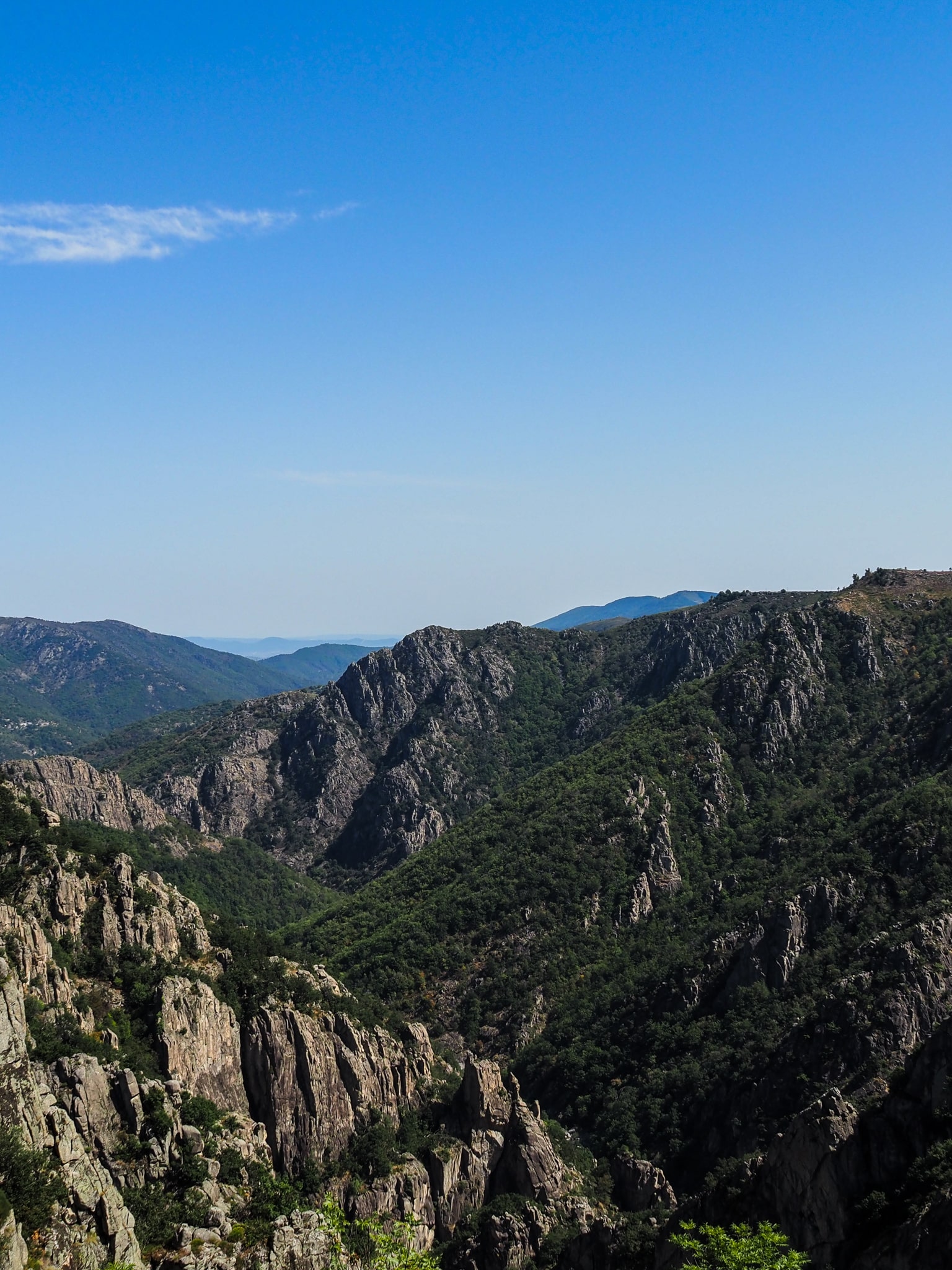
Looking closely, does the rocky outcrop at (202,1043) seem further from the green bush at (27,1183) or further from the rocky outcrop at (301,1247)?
the green bush at (27,1183)

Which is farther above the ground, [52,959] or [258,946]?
[52,959]

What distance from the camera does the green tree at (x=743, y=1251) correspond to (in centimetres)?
4500

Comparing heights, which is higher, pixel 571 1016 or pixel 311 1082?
pixel 311 1082

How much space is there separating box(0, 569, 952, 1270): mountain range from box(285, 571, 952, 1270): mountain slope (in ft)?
1.32

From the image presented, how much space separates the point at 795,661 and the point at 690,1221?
140418 millimetres

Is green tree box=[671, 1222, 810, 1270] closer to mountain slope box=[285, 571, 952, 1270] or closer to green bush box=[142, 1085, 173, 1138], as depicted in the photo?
mountain slope box=[285, 571, 952, 1270]

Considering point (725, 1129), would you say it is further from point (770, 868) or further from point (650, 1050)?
point (770, 868)

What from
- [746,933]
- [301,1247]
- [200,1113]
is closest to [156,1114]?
[200,1113]

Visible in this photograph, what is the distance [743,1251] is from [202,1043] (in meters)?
41.8

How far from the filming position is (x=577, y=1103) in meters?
110

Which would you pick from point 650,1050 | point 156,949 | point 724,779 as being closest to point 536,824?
point 724,779

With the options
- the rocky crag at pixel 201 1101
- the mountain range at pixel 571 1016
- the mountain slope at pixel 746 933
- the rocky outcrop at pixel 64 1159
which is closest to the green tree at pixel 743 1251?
the mountain range at pixel 571 1016

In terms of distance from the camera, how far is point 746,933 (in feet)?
388

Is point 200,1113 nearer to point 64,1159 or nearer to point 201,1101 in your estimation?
point 201,1101
